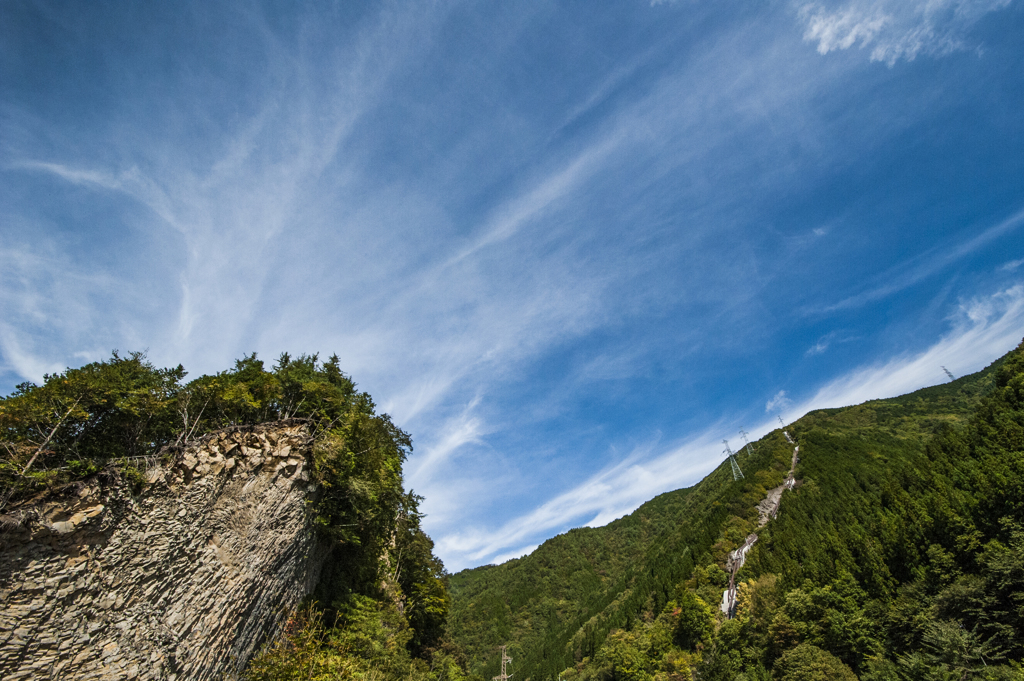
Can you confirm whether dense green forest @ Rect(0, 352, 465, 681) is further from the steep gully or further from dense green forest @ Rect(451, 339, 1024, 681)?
the steep gully

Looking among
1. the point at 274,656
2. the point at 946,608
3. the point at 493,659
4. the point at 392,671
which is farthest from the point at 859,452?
the point at 274,656

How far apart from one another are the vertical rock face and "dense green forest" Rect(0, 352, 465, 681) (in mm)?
768

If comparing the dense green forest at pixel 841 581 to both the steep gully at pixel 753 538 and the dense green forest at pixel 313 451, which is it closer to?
the steep gully at pixel 753 538

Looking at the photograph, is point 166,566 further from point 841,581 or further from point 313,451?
point 841,581

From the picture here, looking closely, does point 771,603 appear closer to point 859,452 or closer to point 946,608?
point 946,608

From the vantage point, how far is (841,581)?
150 ft

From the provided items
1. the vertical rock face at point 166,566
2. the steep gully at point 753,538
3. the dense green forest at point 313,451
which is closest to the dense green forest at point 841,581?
the steep gully at point 753,538

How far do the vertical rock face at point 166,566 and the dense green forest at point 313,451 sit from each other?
768 mm

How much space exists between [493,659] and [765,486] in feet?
265

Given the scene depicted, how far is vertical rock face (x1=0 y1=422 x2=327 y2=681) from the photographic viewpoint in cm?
1098

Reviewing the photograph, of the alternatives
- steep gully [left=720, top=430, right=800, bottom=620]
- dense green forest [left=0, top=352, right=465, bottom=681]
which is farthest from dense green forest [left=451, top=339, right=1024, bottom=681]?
dense green forest [left=0, top=352, right=465, bottom=681]

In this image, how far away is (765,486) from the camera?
3701 inches

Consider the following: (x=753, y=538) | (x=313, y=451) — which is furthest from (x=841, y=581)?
(x=313, y=451)

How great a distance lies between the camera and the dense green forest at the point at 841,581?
3098 cm
